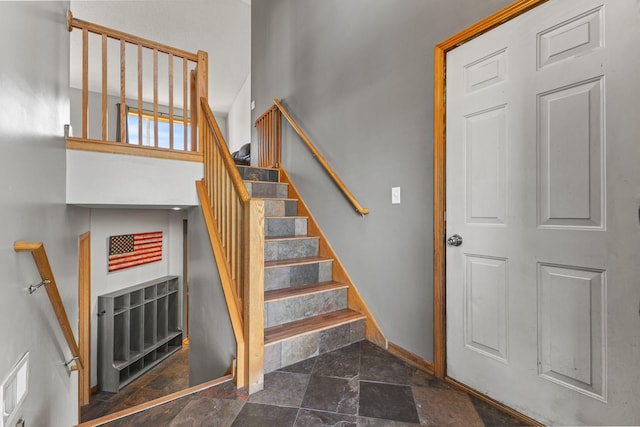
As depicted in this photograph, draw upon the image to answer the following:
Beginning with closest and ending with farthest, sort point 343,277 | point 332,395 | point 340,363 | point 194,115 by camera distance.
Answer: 1. point 332,395
2. point 340,363
3. point 343,277
4. point 194,115

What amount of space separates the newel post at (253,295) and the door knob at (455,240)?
3.57 feet

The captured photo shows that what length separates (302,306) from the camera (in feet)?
7.13

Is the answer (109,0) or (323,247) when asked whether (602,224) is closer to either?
(323,247)

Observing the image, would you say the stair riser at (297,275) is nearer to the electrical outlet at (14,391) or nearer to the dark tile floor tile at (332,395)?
the dark tile floor tile at (332,395)

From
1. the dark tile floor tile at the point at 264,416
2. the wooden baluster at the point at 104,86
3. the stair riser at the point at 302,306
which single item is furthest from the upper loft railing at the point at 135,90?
the dark tile floor tile at the point at 264,416

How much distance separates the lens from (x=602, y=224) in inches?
45.5

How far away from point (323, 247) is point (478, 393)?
1600 millimetres

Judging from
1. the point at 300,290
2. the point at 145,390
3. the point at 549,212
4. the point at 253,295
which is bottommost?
the point at 145,390

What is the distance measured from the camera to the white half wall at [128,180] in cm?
221

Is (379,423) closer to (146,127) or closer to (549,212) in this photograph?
(549,212)

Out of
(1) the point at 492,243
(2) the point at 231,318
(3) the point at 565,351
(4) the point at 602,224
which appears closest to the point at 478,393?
(3) the point at 565,351

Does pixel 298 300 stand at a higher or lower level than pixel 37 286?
lower

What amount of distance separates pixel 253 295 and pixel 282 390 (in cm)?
55

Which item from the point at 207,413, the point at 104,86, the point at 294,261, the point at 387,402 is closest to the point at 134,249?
the point at 104,86
